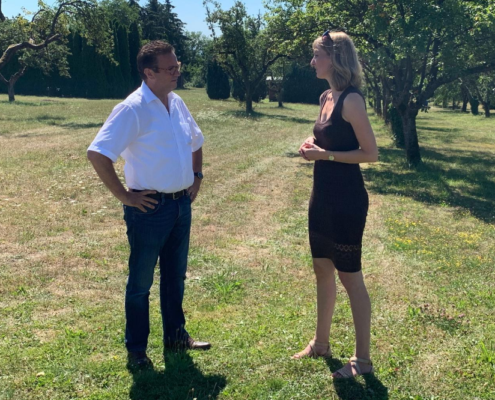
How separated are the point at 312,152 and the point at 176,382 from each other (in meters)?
1.65

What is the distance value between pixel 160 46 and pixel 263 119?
82.7 feet

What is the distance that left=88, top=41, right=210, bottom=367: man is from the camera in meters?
3.12

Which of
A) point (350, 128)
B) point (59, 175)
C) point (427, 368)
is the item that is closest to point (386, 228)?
point (427, 368)

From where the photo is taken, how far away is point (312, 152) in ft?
10.6

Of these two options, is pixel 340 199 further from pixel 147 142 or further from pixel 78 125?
pixel 78 125

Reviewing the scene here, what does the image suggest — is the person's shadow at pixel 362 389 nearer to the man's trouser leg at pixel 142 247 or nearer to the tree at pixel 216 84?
the man's trouser leg at pixel 142 247

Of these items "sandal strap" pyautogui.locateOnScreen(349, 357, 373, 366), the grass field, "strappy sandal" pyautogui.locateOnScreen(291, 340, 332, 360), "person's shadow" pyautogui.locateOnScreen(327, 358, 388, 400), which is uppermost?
"sandal strap" pyautogui.locateOnScreen(349, 357, 373, 366)

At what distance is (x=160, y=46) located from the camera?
323cm

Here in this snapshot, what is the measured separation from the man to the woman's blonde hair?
0.94 meters

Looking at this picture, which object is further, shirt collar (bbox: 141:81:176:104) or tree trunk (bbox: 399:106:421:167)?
tree trunk (bbox: 399:106:421:167)

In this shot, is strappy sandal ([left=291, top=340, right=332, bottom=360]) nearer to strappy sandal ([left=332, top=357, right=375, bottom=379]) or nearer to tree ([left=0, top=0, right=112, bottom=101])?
strappy sandal ([left=332, top=357, right=375, bottom=379])

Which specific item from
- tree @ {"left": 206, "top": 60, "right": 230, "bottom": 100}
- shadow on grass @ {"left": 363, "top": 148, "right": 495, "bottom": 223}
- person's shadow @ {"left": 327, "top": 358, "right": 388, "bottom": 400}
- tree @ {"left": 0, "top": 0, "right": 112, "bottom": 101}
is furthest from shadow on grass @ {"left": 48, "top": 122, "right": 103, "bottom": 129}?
tree @ {"left": 206, "top": 60, "right": 230, "bottom": 100}

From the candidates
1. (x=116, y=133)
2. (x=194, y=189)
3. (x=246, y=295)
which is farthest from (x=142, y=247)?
(x=246, y=295)

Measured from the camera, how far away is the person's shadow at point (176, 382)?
318cm
